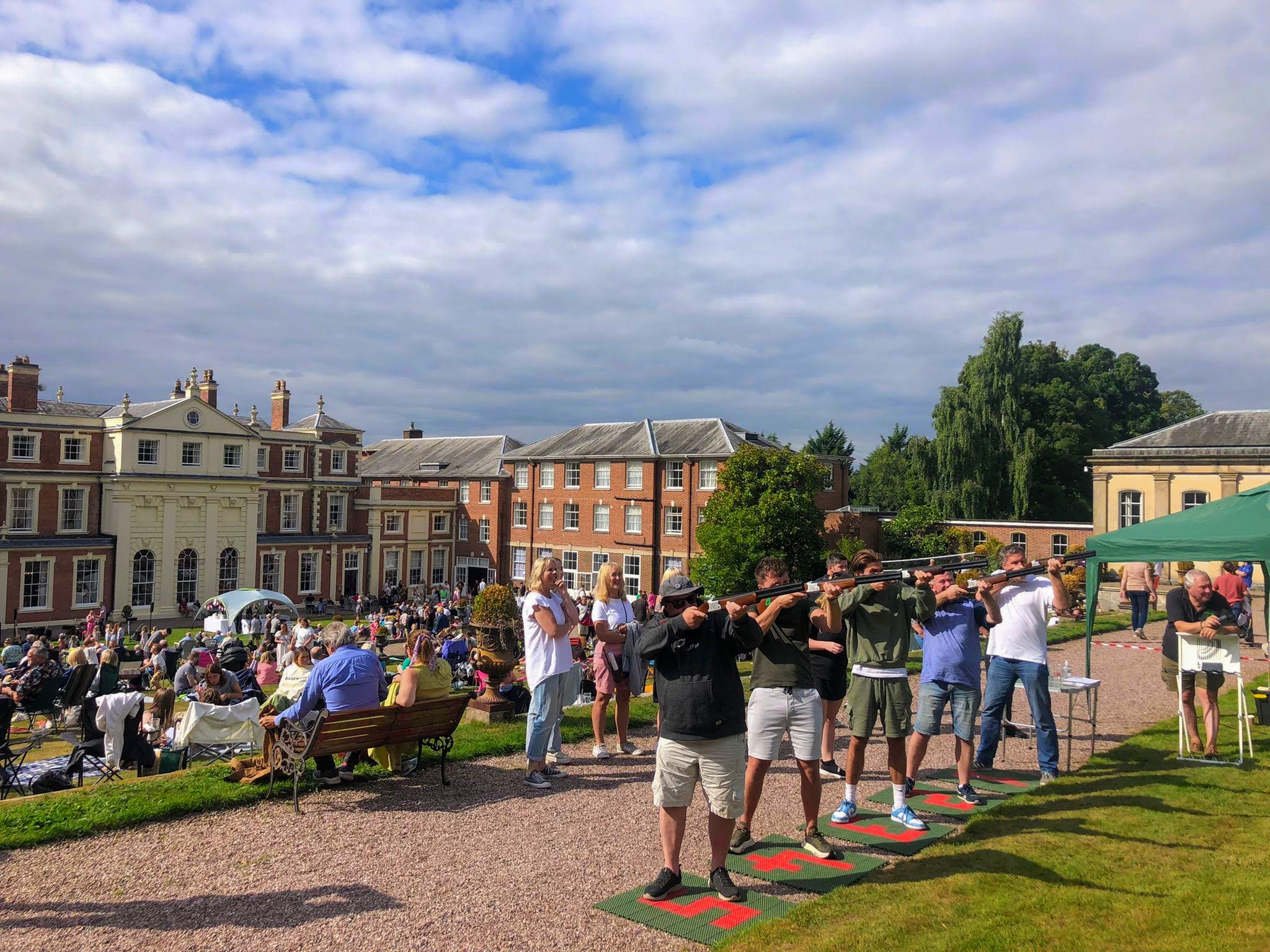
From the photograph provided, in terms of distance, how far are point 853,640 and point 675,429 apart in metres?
38.9

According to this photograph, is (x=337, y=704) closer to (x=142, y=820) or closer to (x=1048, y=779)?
(x=142, y=820)

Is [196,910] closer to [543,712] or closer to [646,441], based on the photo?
[543,712]

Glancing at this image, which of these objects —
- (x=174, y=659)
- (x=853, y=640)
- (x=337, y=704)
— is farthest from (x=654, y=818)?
(x=174, y=659)

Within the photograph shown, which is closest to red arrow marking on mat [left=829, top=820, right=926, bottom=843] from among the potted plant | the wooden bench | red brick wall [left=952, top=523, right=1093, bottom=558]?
the wooden bench

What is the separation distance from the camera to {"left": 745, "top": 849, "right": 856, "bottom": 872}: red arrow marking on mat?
583cm

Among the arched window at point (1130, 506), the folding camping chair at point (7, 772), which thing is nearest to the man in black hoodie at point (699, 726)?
the folding camping chair at point (7, 772)

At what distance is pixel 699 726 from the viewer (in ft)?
17.0

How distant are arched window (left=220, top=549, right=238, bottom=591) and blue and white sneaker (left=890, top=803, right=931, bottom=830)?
40.3m

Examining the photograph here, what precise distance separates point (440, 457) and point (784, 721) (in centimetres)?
5316

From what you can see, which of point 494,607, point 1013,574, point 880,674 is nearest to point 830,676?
point 880,674

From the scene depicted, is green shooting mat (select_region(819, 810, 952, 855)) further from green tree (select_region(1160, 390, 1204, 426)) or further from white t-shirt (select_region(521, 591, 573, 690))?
green tree (select_region(1160, 390, 1204, 426))

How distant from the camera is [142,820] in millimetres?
6805

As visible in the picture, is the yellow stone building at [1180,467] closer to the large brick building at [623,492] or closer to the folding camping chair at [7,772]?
the large brick building at [623,492]

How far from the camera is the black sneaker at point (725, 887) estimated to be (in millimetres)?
5285
